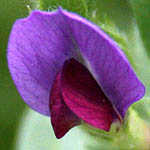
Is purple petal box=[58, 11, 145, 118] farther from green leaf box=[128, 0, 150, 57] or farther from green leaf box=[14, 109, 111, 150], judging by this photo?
green leaf box=[14, 109, 111, 150]

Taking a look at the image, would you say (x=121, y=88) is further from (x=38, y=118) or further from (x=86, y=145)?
(x=38, y=118)

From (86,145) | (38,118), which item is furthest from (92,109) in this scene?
(38,118)

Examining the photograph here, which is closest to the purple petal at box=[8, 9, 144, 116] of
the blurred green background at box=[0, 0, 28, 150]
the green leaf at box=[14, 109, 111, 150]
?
the green leaf at box=[14, 109, 111, 150]

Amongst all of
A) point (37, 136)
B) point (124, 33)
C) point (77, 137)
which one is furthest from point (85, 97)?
point (37, 136)

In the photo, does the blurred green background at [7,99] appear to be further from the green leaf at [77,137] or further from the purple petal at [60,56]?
the purple petal at [60,56]

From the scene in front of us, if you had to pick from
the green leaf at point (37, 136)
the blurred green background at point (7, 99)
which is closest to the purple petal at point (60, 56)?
the green leaf at point (37, 136)

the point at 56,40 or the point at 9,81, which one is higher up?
the point at 56,40

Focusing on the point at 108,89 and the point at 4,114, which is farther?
the point at 4,114
